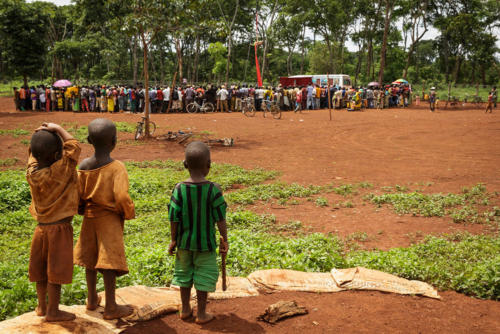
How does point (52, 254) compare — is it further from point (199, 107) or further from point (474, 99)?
point (474, 99)

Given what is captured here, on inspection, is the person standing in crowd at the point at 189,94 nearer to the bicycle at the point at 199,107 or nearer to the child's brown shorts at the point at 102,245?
the bicycle at the point at 199,107

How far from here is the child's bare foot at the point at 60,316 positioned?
3.00 metres

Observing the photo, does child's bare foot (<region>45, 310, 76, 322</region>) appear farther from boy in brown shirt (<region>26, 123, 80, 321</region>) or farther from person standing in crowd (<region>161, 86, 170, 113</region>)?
person standing in crowd (<region>161, 86, 170, 113</region>)

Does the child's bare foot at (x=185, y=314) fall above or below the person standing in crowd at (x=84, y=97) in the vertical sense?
below

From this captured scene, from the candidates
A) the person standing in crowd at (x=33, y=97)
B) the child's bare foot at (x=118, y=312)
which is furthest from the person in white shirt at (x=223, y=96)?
the child's bare foot at (x=118, y=312)

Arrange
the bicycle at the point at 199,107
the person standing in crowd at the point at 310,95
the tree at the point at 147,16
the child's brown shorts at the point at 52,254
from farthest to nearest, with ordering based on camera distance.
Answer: the person standing in crowd at the point at 310,95, the bicycle at the point at 199,107, the tree at the point at 147,16, the child's brown shorts at the point at 52,254

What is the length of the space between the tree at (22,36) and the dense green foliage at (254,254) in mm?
26269

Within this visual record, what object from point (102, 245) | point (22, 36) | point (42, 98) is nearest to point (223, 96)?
point (42, 98)

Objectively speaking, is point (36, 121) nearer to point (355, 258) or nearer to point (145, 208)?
point (145, 208)

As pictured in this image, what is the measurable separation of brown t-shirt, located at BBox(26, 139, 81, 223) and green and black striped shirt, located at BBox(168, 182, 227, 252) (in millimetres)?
744

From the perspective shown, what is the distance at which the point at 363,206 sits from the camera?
7410 mm

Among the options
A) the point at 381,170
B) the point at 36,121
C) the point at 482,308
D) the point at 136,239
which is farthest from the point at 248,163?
the point at 36,121

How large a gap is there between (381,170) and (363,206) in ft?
10.2

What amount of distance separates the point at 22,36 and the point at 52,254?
31.8 meters
